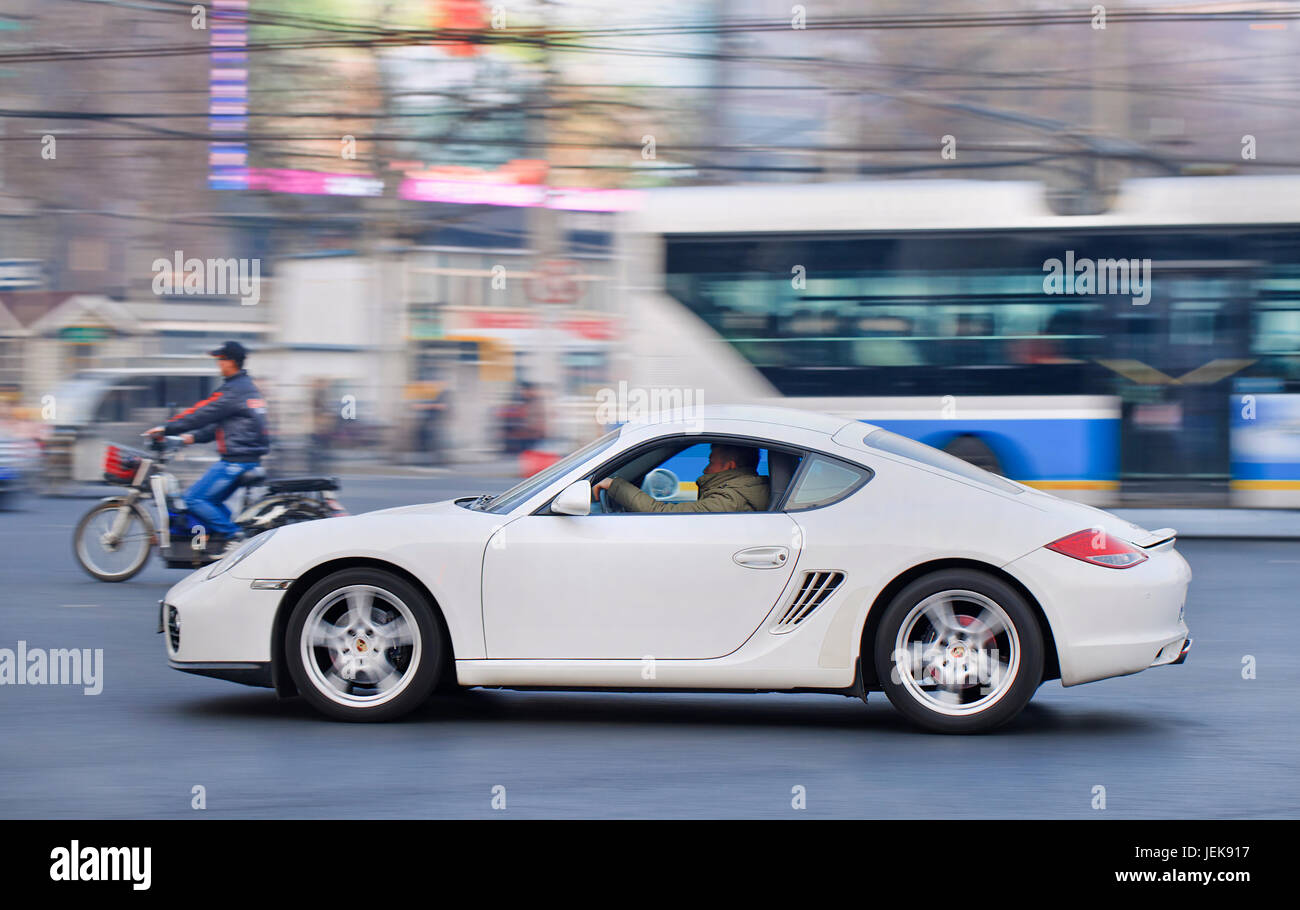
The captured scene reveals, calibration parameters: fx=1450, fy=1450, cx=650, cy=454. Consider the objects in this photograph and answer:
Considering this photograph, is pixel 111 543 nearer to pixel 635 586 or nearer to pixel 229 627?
pixel 229 627

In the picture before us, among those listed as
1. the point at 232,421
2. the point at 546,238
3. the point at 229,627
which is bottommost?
the point at 229,627

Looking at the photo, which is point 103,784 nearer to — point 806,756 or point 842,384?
point 806,756

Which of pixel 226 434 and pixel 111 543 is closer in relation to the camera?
pixel 226 434

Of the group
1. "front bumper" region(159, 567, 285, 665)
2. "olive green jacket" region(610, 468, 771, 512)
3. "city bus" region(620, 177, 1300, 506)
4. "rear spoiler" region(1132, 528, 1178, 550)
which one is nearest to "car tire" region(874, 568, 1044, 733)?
"rear spoiler" region(1132, 528, 1178, 550)

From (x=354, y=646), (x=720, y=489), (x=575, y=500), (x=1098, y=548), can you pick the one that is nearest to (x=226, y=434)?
(x=354, y=646)

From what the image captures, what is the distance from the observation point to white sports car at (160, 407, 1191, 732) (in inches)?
215

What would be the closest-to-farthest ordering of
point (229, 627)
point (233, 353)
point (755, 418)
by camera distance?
1. point (229, 627)
2. point (755, 418)
3. point (233, 353)

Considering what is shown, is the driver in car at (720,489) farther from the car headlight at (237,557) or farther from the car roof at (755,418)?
the car headlight at (237,557)

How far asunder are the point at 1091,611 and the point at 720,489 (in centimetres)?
148

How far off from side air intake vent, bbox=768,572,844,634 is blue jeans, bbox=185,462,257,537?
5526mm

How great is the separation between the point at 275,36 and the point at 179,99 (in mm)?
1921

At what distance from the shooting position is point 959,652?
5504mm

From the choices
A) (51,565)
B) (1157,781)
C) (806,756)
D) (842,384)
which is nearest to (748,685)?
(806,756)

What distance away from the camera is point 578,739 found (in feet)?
18.2
